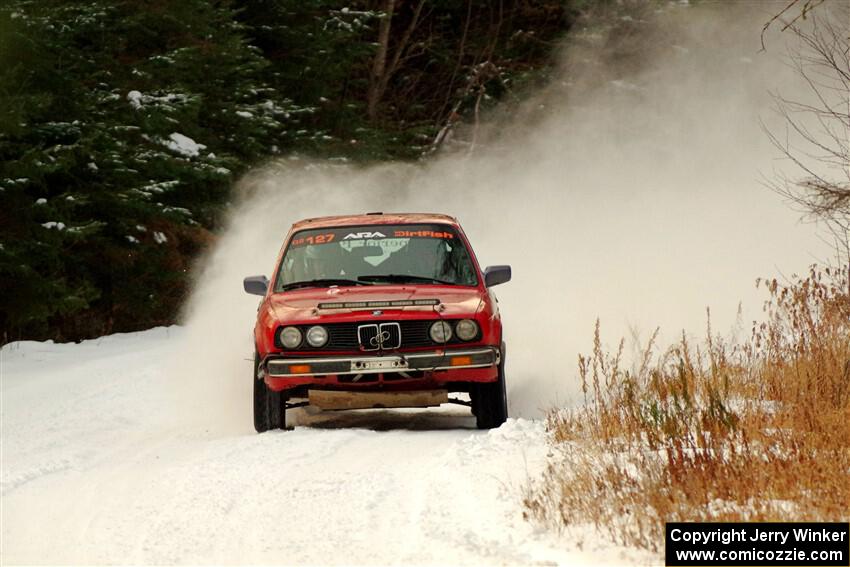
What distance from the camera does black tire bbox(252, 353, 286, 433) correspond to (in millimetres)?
9742

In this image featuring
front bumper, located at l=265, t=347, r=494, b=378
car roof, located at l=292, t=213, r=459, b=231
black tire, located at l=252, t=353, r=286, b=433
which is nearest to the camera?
front bumper, located at l=265, t=347, r=494, b=378

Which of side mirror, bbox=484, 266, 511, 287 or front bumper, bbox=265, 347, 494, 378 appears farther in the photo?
side mirror, bbox=484, 266, 511, 287

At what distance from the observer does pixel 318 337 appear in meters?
9.54

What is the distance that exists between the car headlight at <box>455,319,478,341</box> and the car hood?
0.08 metres

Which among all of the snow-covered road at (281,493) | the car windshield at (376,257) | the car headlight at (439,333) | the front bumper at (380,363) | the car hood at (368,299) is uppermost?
the car windshield at (376,257)

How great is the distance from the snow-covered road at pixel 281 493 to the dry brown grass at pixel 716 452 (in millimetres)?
223

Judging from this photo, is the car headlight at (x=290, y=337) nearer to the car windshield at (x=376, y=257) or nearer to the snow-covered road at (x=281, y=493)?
the snow-covered road at (x=281, y=493)

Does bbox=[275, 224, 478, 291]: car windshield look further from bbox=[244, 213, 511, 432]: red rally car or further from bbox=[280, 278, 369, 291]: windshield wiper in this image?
bbox=[244, 213, 511, 432]: red rally car

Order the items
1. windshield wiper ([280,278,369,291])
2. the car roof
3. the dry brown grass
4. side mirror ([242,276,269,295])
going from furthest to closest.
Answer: the car roof, side mirror ([242,276,269,295]), windshield wiper ([280,278,369,291]), the dry brown grass

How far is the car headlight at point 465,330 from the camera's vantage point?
959 centimetres

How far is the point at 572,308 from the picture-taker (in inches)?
717

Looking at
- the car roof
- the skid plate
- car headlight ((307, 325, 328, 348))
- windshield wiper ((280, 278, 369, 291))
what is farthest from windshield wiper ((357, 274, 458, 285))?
the skid plate

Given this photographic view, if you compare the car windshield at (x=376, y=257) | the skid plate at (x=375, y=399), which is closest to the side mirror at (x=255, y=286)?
the car windshield at (x=376, y=257)

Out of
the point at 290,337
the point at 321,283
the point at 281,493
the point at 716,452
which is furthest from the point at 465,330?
the point at 716,452
